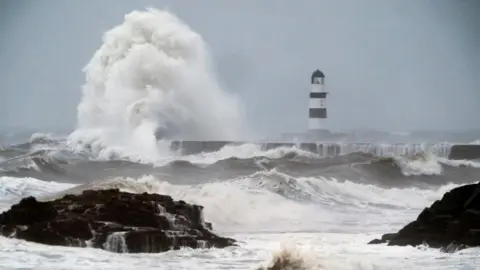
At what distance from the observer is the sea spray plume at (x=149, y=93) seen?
3.98 metres

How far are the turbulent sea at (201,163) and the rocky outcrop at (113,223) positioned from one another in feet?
0.26

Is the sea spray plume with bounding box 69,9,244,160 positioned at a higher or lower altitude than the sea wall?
higher

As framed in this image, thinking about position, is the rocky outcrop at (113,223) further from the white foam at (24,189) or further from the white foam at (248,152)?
the white foam at (248,152)

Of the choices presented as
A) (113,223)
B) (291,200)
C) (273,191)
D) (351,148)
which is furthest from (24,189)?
(351,148)

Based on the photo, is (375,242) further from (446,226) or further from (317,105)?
(317,105)

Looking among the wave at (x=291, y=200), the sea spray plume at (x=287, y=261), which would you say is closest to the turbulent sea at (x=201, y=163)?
the wave at (x=291, y=200)

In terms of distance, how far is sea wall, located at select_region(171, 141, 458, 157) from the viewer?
4012 mm

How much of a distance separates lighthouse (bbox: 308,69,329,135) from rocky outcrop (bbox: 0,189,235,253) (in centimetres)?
83

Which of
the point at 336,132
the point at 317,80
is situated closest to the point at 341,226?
the point at 336,132

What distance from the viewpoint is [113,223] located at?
3797mm

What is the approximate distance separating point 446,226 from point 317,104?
0.99 m

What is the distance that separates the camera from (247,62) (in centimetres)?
407

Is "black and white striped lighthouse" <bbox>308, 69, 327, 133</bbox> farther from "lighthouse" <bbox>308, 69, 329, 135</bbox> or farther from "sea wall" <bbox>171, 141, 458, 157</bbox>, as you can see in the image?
"sea wall" <bbox>171, 141, 458, 157</bbox>

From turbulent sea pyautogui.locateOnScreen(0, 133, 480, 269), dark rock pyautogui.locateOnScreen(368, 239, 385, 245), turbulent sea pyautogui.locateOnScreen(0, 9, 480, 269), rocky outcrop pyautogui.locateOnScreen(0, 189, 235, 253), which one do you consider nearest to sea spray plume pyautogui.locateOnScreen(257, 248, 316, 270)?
turbulent sea pyautogui.locateOnScreen(0, 133, 480, 269)
